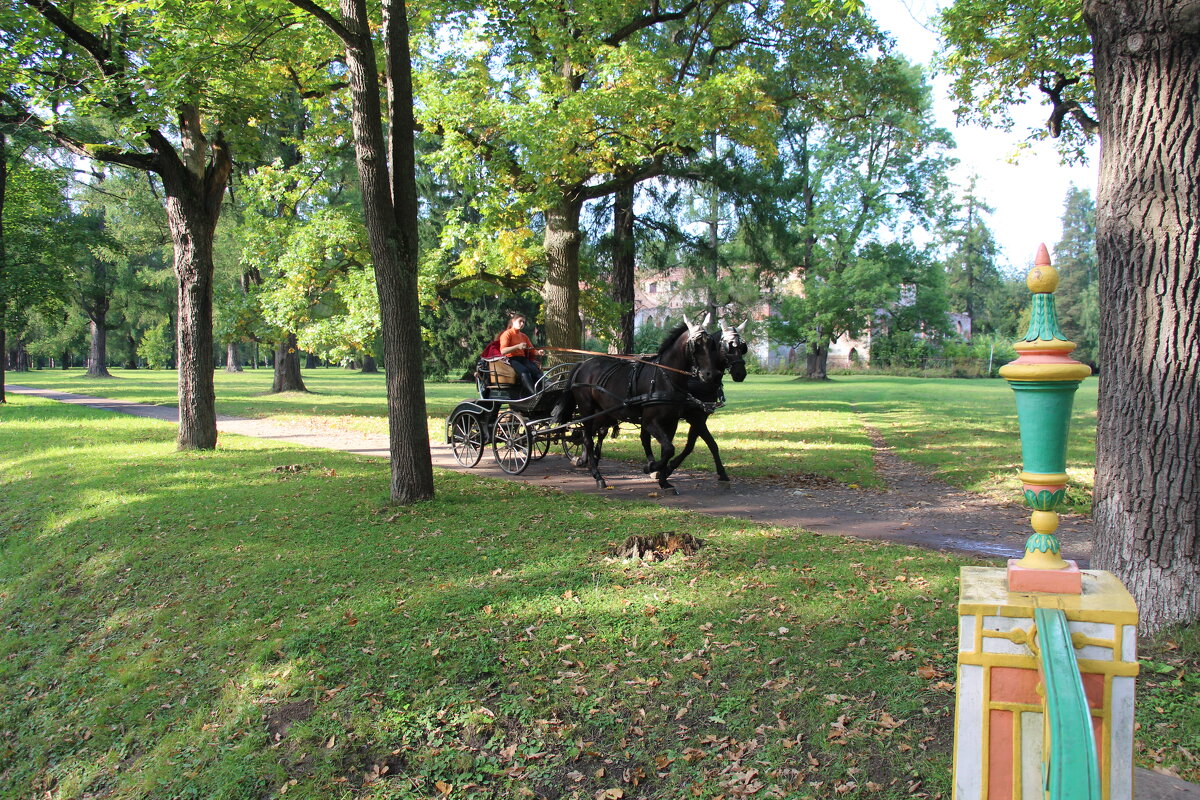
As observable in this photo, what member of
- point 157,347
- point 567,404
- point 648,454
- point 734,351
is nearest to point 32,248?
point 567,404

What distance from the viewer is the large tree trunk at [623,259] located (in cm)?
2106

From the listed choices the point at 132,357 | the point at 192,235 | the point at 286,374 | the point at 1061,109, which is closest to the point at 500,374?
the point at 192,235

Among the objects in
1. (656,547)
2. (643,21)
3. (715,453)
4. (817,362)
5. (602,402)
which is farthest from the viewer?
(817,362)

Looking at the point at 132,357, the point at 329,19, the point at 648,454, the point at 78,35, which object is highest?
the point at 78,35

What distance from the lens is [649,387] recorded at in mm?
10711

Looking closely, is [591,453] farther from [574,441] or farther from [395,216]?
[395,216]

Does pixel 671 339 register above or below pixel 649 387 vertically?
above

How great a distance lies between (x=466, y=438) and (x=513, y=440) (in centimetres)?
120

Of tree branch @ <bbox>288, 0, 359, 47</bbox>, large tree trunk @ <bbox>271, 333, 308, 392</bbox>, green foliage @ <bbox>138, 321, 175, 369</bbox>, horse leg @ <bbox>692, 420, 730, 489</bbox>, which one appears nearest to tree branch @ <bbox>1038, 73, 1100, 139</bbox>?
horse leg @ <bbox>692, 420, 730, 489</bbox>

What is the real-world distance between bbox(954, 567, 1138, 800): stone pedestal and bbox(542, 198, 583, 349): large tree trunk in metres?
15.5

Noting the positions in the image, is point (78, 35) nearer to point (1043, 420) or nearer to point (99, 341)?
point (1043, 420)

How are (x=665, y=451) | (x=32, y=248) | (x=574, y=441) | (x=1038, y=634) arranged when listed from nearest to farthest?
(x=1038, y=634)
(x=665, y=451)
(x=574, y=441)
(x=32, y=248)

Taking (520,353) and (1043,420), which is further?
(520,353)

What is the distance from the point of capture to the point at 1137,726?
404cm
